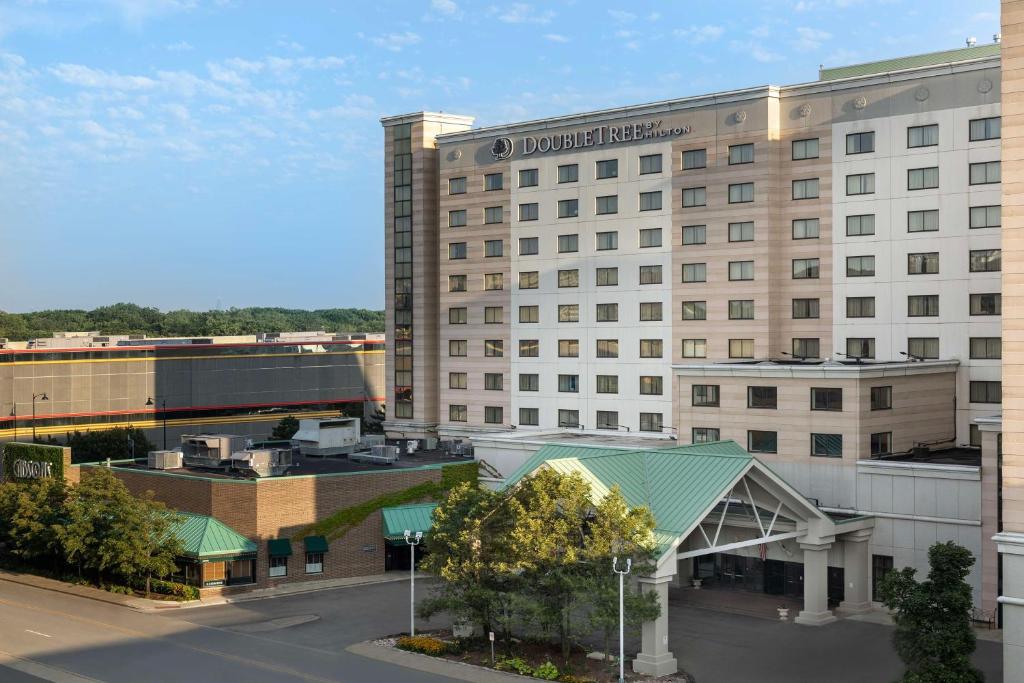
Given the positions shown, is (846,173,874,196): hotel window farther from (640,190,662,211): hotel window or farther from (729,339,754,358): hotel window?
(640,190,662,211): hotel window

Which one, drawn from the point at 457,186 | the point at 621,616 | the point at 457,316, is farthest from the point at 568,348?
the point at 621,616

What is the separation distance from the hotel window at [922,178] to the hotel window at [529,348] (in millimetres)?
30663

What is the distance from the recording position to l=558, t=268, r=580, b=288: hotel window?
91062mm

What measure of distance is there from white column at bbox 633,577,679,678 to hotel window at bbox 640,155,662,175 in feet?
143

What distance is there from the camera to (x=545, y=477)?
49.5m

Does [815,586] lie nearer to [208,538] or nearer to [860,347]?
[860,347]

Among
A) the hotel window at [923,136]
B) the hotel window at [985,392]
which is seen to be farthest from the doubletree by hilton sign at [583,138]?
the hotel window at [985,392]

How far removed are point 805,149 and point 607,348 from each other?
20.4 m

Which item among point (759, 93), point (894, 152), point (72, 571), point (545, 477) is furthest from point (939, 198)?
point (72, 571)

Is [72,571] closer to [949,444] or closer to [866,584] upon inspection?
[866,584]

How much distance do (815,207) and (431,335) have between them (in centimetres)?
3476

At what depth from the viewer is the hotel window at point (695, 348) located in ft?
276

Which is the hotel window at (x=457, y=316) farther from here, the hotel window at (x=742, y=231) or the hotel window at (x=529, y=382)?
the hotel window at (x=742, y=231)

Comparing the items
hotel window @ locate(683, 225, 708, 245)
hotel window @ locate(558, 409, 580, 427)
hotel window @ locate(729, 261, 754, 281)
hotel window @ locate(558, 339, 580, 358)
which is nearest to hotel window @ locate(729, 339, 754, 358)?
hotel window @ locate(729, 261, 754, 281)
